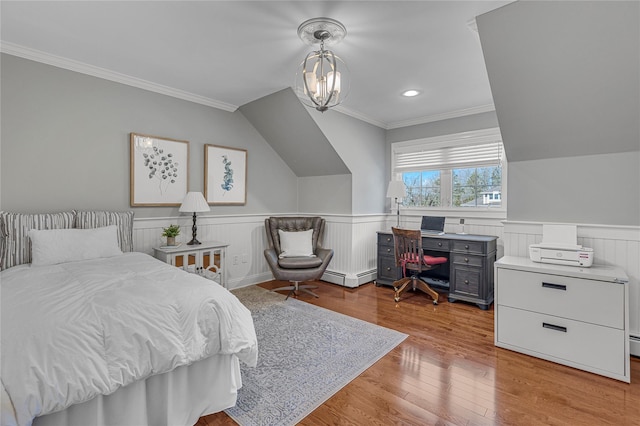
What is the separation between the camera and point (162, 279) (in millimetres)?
1921

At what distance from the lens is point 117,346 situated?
4.48ft

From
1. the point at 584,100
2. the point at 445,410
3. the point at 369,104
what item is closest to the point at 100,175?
the point at 369,104

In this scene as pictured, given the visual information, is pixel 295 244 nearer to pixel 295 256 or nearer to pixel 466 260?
pixel 295 256

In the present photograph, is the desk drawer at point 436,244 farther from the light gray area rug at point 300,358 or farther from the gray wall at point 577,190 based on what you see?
the light gray area rug at point 300,358

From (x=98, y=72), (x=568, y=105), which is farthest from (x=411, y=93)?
(x=98, y=72)

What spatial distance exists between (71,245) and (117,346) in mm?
1585

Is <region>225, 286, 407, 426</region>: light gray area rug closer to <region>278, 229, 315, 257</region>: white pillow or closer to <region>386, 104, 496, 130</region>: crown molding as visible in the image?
<region>278, 229, 315, 257</region>: white pillow

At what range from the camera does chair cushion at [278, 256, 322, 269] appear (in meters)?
3.68

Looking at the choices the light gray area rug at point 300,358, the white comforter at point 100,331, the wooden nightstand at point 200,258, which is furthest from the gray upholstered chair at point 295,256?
the white comforter at point 100,331

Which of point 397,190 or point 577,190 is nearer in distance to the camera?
point 577,190

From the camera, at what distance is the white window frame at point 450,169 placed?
386 centimetres

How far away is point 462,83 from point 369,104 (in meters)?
1.12

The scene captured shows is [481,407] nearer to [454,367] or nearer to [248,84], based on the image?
[454,367]

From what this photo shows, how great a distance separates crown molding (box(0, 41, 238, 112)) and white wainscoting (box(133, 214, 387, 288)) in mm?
1455
